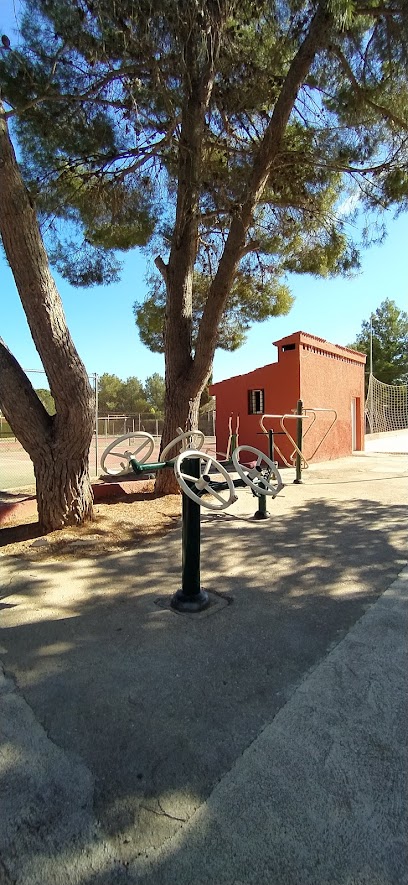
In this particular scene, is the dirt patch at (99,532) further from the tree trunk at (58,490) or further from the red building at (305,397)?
the red building at (305,397)

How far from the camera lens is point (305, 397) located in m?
11.8

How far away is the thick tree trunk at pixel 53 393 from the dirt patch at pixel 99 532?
0.88ft

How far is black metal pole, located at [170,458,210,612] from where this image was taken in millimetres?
2869

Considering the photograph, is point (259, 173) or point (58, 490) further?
point (259, 173)

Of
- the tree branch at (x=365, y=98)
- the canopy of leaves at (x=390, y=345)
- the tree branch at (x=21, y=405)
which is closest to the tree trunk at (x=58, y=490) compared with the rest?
the tree branch at (x=21, y=405)

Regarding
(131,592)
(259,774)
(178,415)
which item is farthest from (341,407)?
(259,774)

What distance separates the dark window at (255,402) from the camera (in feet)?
43.2

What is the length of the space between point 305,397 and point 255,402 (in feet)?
6.64

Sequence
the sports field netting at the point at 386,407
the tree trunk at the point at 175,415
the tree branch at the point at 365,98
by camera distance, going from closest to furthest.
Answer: the tree branch at the point at 365,98 < the tree trunk at the point at 175,415 < the sports field netting at the point at 386,407

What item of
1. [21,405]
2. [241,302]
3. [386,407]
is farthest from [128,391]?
[21,405]

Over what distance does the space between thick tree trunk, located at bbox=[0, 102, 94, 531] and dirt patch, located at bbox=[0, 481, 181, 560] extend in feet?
0.88

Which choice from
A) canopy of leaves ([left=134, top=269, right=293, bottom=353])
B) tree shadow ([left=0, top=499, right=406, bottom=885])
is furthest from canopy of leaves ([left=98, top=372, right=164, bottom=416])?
tree shadow ([left=0, top=499, right=406, bottom=885])

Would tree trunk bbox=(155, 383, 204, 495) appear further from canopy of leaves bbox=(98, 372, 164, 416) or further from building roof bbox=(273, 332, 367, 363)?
canopy of leaves bbox=(98, 372, 164, 416)

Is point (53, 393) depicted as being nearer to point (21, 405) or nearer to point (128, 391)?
point (21, 405)
